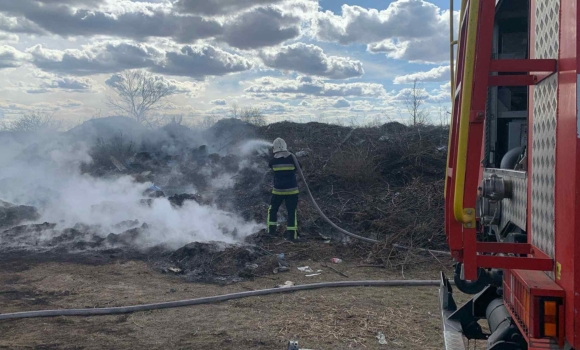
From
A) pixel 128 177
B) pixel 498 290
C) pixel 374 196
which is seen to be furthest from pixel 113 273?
pixel 128 177

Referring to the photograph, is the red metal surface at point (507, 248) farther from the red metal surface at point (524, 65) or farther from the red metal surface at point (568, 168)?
the red metal surface at point (524, 65)

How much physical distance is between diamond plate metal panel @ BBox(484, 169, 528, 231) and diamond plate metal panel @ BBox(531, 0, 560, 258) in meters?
0.22

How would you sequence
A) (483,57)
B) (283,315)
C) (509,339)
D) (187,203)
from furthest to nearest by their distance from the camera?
(187,203)
(283,315)
(509,339)
(483,57)

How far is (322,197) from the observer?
41.3 ft

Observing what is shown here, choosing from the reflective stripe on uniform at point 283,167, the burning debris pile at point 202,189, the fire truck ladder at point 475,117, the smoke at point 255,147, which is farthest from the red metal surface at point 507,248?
the smoke at point 255,147

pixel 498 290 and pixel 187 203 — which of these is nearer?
pixel 498 290

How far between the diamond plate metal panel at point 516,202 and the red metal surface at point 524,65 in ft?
2.32

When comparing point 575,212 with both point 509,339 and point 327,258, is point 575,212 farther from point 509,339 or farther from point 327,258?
point 327,258

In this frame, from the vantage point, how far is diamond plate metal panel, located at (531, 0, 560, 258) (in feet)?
7.39

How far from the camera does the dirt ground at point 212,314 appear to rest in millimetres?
4832

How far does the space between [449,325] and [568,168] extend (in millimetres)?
1608

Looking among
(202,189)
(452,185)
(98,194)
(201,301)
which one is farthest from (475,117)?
(202,189)

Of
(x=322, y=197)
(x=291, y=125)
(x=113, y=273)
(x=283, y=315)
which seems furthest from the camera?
(x=291, y=125)

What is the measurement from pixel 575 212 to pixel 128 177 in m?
14.2
